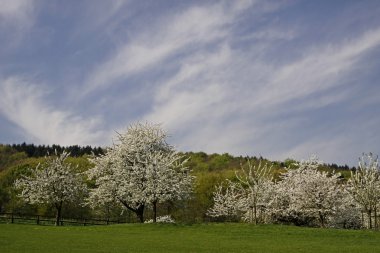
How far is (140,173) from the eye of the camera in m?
53.7

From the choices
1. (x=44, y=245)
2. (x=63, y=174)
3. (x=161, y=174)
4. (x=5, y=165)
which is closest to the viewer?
(x=44, y=245)

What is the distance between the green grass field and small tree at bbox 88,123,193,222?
731 centimetres

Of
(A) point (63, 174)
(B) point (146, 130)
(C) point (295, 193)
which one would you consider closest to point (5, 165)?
(A) point (63, 174)

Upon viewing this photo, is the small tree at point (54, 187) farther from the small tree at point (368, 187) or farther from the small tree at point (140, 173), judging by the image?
the small tree at point (368, 187)

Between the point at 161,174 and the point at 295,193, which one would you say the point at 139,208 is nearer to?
the point at 161,174

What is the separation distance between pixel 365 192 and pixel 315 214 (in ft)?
21.8

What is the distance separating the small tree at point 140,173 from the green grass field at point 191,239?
7307 mm

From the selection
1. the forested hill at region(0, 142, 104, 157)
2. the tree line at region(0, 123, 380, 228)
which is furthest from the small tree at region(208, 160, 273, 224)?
the forested hill at region(0, 142, 104, 157)

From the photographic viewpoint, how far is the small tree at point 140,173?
169 ft

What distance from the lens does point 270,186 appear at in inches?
2277

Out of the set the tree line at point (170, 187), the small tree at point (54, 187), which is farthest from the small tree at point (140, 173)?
the small tree at point (54, 187)

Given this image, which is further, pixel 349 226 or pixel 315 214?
pixel 349 226

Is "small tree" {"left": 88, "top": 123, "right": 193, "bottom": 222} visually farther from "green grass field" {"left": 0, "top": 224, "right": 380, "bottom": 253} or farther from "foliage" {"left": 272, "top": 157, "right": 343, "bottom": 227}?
"foliage" {"left": 272, "top": 157, "right": 343, "bottom": 227}

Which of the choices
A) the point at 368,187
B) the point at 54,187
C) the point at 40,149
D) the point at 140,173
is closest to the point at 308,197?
the point at 368,187
